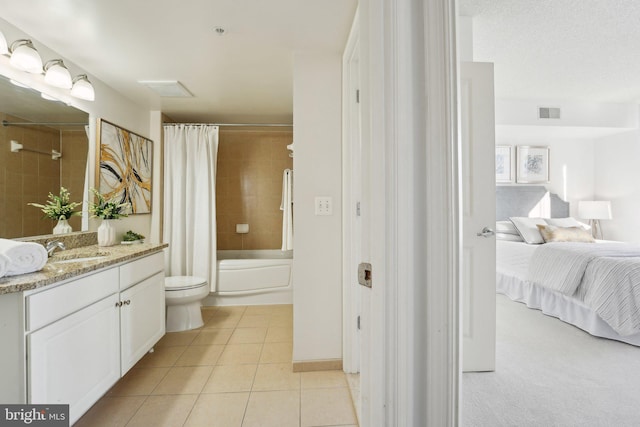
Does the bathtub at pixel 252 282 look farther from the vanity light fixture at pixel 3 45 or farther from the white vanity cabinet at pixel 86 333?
the vanity light fixture at pixel 3 45

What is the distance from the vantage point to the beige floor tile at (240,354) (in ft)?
7.20

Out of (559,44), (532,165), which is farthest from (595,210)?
(559,44)

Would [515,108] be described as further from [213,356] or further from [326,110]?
[213,356]

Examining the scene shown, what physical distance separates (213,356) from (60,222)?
1398 mm

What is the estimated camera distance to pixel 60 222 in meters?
2.04

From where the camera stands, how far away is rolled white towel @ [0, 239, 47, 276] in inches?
48.3

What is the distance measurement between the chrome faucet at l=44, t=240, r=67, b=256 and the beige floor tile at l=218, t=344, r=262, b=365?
4.16 ft

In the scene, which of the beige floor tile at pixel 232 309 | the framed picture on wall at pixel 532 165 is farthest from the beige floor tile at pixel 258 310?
the framed picture on wall at pixel 532 165

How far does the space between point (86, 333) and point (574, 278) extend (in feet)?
11.6

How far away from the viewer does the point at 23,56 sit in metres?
1.67

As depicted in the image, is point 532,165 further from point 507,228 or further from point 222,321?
point 222,321

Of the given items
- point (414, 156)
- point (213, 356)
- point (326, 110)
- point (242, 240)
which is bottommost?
point (213, 356)

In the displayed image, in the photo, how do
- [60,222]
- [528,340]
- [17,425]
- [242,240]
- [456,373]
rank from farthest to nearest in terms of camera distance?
[242,240] → [528,340] → [60,222] → [17,425] → [456,373]

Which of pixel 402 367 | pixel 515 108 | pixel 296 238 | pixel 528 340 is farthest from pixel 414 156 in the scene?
pixel 515 108
